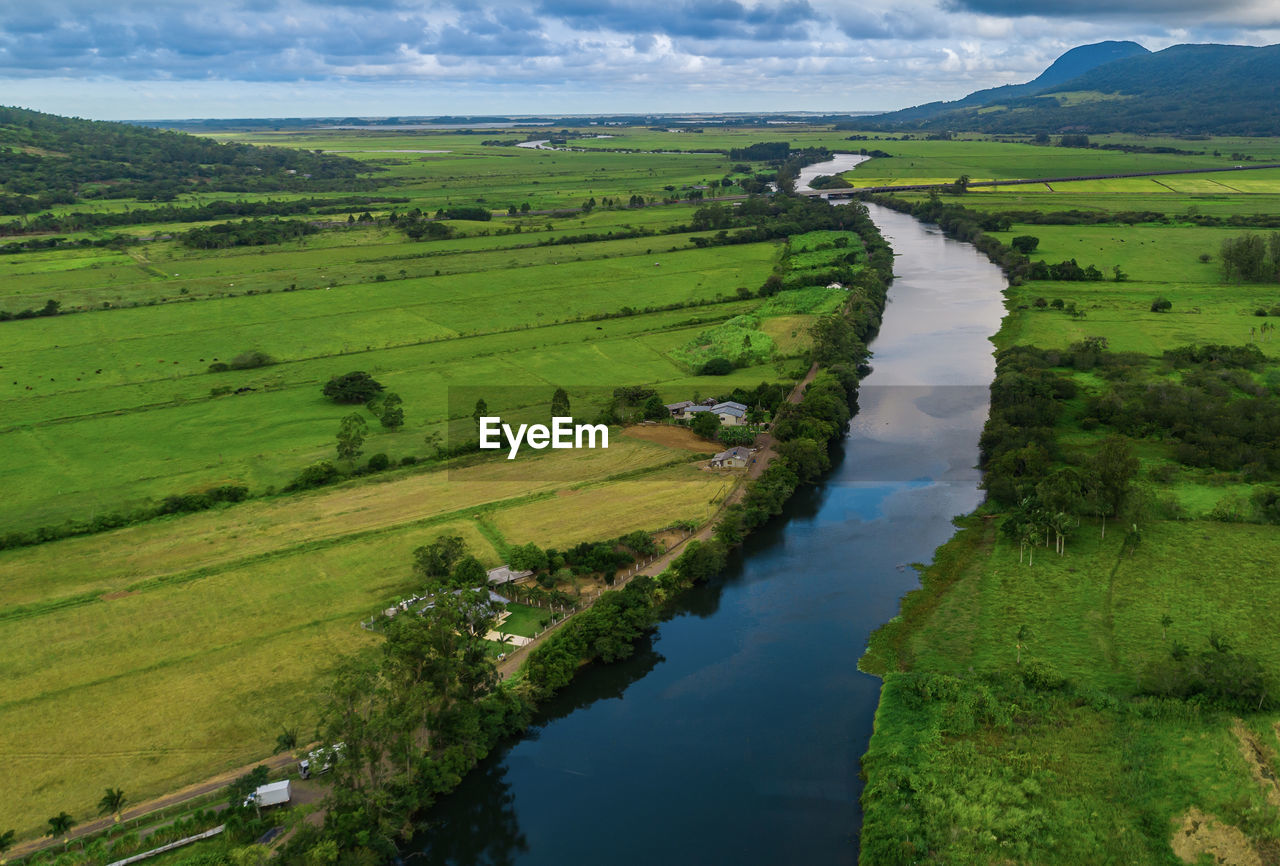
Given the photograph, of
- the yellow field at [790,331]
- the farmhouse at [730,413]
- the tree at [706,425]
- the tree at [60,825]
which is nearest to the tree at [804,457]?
the tree at [706,425]

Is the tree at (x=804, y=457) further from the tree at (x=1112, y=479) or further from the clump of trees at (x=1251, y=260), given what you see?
the clump of trees at (x=1251, y=260)

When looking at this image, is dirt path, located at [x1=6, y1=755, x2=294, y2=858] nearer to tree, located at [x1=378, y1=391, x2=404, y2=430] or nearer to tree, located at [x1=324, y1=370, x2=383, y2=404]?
tree, located at [x1=378, y1=391, x2=404, y2=430]

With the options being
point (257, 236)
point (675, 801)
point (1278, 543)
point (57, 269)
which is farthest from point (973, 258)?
point (57, 269)

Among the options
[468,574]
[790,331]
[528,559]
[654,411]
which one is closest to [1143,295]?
[790,331]

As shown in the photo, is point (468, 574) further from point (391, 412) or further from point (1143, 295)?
point (1143, 295)

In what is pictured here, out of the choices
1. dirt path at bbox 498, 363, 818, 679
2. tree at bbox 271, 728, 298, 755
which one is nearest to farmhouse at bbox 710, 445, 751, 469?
dirt path at bbox 498, 363, 818, 679

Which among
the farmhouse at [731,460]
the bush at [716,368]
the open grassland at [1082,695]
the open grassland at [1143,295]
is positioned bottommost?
the open grassland at [1082,695]

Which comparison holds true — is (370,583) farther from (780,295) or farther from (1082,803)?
(780,295)
